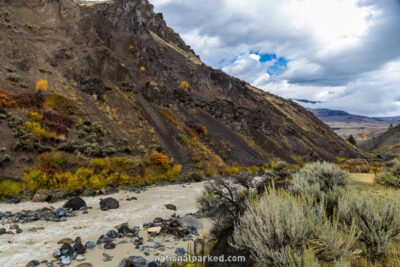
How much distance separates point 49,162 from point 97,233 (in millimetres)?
10095

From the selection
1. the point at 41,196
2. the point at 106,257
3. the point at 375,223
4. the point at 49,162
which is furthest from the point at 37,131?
the point at 375,223

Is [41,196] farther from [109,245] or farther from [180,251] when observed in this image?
[180,251]

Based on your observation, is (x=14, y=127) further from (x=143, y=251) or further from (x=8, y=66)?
(x=143, y=251)

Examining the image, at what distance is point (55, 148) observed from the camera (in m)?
15.7

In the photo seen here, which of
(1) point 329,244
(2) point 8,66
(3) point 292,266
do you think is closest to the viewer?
(3) point 292,266

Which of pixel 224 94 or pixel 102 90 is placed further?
pixel 224 94

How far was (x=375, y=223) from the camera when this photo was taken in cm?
308

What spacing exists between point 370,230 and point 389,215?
37 centimetres

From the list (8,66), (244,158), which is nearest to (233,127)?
(244,158)

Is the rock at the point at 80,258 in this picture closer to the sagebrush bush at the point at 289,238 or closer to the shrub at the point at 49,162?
the sagebrush bush at the point at 289,238

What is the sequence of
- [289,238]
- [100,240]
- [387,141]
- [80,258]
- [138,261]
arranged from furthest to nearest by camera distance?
[387,141] < [100,240] < [80,258] < [138,261] < [289,238]

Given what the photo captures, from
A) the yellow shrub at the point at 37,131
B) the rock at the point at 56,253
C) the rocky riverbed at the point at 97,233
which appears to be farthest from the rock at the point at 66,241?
the yellow shrub at the point at 37,131

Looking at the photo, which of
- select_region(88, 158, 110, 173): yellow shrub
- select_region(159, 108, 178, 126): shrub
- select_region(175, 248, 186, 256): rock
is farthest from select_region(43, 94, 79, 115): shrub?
select_region(175, 248, 186, 256): rock

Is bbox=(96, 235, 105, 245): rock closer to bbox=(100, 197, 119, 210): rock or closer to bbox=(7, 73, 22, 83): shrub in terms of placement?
bbox=(100, 197, 119, 210): rock
